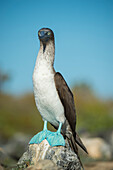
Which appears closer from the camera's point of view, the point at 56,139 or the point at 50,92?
the point at 50,92

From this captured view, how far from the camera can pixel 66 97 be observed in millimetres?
4727

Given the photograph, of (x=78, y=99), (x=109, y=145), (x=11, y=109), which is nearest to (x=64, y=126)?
(x=109, y=145)

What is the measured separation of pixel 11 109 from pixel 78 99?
7.56 metres

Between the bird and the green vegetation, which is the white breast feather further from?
the green vegetation

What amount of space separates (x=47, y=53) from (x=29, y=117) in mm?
15559

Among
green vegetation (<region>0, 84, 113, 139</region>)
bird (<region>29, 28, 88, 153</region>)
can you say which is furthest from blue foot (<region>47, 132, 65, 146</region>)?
green vegetation (<region>0, 84, 113, 139</region>)

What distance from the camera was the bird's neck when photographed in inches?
183

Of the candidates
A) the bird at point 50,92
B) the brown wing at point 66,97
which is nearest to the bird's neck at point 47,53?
the bird at point 50,92

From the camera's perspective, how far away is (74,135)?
16.4 ft

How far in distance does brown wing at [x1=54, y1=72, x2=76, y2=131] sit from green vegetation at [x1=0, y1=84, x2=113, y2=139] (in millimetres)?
11422

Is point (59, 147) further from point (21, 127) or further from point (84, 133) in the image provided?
point (21, 127)

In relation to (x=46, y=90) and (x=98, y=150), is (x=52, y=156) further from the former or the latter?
(x=98, y=150)

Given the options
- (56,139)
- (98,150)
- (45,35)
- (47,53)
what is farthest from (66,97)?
(98,150)

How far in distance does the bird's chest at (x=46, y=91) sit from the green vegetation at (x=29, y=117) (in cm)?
1176
